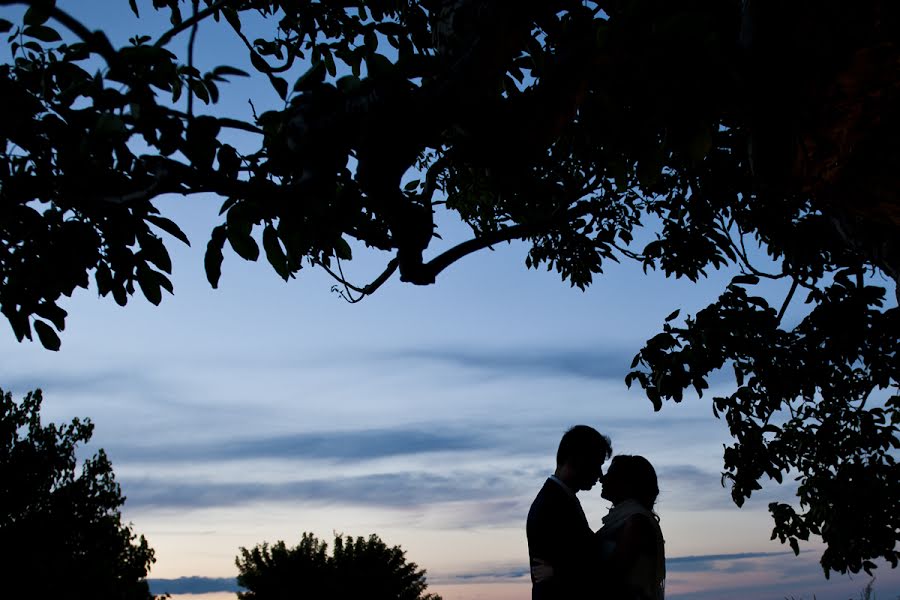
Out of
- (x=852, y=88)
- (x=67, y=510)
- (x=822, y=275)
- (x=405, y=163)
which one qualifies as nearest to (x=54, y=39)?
(x=405, y=163)

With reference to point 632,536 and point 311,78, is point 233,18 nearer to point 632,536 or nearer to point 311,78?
point 311,78

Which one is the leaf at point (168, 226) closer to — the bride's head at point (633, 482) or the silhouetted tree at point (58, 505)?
the bride's head at point (633, 482)

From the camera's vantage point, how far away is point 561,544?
494 cm

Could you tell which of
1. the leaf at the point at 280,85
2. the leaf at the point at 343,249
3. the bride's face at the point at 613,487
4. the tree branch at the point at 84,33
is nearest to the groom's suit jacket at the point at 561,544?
the bride's face at the point at 613,487

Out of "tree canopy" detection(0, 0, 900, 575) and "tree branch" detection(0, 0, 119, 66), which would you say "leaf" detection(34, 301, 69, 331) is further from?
"tree branch" detection(0, 0, 119, 66)

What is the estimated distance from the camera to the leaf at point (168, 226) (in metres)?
5.16

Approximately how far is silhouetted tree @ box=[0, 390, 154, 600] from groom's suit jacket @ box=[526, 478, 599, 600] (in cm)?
2447

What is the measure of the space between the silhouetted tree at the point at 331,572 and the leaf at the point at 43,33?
10.5 m

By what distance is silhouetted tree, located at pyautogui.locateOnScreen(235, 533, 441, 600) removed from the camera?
14.2m

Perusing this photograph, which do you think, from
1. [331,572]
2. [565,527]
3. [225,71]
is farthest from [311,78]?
[331,572]

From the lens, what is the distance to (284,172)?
519 cm

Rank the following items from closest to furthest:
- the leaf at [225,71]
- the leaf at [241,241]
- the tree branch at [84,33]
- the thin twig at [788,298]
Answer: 1. the tree branch at [84,33]
2. the leaf at [225,71]
3. the leaf at [241,241]
4. the thin twig at [788,298]

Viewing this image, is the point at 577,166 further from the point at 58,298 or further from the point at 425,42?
the point at 58,298

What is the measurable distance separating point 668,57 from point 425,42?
12.8ft
